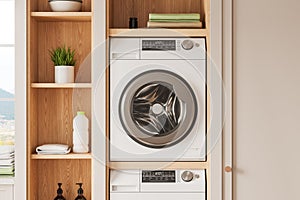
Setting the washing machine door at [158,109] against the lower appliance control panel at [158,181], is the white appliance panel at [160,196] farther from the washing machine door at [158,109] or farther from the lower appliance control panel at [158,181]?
the washing machine door at [158,109]

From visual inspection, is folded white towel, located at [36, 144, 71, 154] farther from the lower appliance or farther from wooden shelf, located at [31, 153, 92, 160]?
→ the lower appliance

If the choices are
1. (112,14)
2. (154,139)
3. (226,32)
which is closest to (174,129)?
(154,139)

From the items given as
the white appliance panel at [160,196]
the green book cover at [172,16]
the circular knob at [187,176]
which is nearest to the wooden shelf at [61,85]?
the green book cover at [172,16]

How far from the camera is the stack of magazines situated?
351 centimetres

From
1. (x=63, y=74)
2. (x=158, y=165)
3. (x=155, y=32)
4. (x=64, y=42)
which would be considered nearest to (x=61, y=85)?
(x=63, y=74)

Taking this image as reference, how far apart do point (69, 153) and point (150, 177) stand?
54 cm

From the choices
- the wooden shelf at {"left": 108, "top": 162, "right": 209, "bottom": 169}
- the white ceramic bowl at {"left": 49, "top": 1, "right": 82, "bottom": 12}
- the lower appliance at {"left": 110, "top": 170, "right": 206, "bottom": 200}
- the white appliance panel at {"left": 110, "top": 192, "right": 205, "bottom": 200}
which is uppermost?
the white ceramic bowl at {"left": 49, "top": 1, "right": 82, "bottom": 12}

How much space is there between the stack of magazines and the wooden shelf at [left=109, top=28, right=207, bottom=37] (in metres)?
0.99

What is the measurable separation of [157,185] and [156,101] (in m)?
0.51

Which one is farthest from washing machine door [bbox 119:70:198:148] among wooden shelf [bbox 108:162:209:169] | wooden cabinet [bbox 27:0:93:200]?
wooden cabinet [bbox 27:0:93:200]

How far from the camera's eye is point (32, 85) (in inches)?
135

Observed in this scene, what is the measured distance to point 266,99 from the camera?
3.38 meters

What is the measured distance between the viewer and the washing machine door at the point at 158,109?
339cm

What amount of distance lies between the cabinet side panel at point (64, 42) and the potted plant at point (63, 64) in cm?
8
